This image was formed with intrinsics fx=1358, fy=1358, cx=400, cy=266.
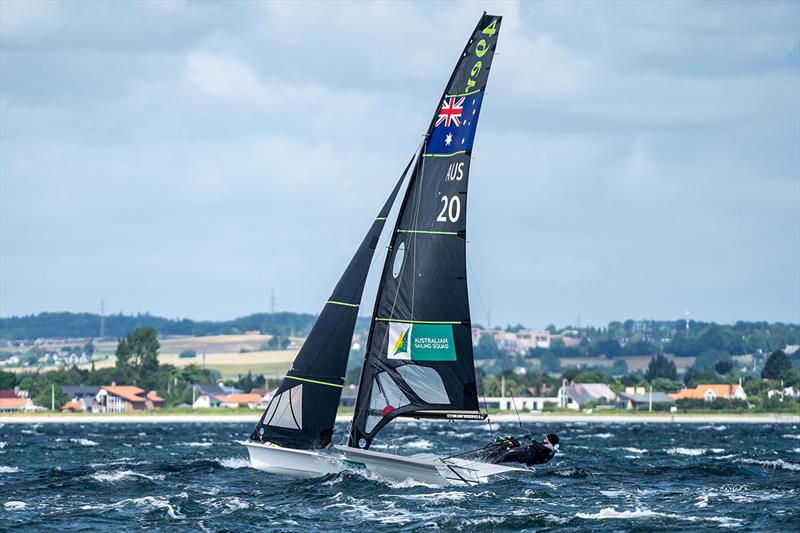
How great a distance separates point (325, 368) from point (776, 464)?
22.4 m

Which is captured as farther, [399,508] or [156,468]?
[156,468]

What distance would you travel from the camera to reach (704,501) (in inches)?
1642

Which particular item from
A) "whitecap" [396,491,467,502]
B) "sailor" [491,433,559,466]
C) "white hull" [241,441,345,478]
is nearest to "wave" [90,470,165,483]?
"white hull" [241,441,345,478]

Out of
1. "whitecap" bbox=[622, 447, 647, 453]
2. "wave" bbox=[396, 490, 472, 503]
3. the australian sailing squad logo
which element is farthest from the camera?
"whitecap" bbox=[622, 447, 647, 453]


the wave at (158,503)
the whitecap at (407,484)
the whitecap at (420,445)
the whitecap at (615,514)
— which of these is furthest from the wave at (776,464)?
the wave at (158,503)

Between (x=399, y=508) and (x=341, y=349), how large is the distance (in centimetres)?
798

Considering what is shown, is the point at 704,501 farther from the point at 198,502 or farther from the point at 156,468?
the point at 156,468

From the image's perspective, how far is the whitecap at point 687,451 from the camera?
72.1m

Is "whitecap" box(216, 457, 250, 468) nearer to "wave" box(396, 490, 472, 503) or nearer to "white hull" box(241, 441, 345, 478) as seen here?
"white hull" box(241, 441, 345, 478)

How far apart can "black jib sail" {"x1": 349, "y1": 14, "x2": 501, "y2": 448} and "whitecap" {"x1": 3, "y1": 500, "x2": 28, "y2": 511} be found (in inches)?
408

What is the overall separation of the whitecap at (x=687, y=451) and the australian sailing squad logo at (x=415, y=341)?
98.7 ft

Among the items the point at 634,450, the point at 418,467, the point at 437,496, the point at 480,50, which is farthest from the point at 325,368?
the point at 634,450

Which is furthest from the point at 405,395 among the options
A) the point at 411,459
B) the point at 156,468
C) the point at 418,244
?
the point at 156,468

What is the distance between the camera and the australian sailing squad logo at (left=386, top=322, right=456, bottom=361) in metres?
44.0
